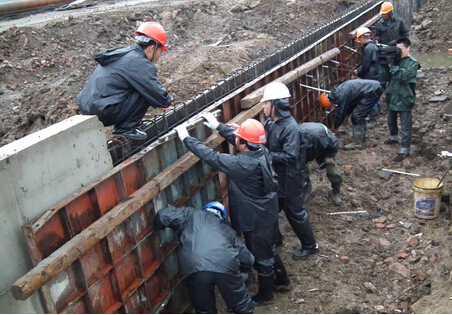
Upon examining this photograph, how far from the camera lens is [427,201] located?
24.8 feet

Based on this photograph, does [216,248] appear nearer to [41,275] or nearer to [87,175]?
[87,175]

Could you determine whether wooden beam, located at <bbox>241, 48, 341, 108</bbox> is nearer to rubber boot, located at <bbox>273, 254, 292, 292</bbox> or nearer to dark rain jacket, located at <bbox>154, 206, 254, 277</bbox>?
rubber boot, located at <bbox>273, 254, 292, 292</bbox>

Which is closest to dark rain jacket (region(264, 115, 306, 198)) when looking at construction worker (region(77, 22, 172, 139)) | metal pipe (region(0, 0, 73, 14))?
construction worker (region(77, 22, 172, 139))

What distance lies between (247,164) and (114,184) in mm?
1407

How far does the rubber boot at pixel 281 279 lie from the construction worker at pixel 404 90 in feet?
13.8

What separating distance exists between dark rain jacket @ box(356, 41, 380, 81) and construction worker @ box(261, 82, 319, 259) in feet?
15.9

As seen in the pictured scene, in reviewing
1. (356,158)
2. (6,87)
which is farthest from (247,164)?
(6,87)

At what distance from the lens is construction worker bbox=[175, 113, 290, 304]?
5566 millimetres

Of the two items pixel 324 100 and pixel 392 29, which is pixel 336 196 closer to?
pixel 324 100

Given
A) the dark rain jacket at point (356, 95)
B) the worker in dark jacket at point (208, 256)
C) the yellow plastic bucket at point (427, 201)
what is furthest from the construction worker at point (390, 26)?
the worker in dark jacket at point (208, 256)

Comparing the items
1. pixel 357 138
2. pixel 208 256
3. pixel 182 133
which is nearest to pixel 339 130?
pixel 357 138

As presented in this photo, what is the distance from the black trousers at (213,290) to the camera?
504cm

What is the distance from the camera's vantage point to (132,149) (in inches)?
221

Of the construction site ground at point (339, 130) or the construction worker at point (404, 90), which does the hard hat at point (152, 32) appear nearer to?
the construction site ground at point (339, 130)
